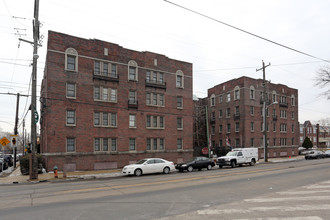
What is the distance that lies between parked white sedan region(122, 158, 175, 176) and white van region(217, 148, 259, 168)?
23.7ft

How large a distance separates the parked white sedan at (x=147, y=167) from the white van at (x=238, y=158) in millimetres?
7209

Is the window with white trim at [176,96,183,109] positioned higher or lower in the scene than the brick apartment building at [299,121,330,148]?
higher

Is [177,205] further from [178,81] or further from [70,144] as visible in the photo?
[178,81]

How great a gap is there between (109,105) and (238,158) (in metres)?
15.4

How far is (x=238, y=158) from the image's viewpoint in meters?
28.0

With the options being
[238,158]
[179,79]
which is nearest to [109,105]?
[179,79]

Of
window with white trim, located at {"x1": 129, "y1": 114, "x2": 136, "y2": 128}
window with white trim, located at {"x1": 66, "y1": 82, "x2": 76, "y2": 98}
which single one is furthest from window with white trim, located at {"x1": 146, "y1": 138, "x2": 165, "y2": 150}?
window with white trim, located at {"x1": 66, "y1": 82, "x2": 76, "y2": 98}

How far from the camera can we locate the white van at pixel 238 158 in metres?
27.3

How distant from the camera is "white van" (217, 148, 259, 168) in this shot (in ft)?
89.5

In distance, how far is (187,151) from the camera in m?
33.9

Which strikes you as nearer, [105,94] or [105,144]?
[105,144]

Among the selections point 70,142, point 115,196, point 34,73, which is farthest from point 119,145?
point 115,196

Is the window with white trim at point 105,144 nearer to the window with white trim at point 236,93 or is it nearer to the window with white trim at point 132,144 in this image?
the window with white trim at point 132,144

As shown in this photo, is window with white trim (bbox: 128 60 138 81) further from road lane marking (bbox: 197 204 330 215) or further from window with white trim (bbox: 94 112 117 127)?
road lane marking (bbox: 197 204 330 215)
